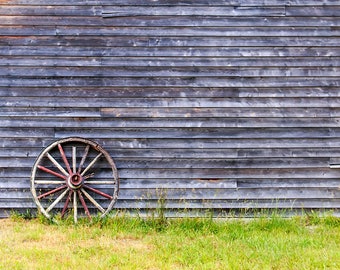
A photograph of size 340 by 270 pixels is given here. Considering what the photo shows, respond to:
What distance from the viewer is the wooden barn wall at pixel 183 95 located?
25.1 ft

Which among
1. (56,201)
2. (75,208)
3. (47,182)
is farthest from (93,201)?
(47,182)

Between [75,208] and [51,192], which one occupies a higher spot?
[51,192]

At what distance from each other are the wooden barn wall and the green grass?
1.24ft

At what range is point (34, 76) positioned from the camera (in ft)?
25.1

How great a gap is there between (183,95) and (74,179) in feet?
6.35

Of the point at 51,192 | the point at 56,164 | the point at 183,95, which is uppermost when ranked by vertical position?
the point at 183,95

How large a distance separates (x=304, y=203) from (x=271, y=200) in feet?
1.57

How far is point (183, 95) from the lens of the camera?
7723mm

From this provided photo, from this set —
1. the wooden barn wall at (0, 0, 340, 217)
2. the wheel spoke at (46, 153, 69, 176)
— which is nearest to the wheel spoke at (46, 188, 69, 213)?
the wheel spoke at (46, 153, 69, 176)

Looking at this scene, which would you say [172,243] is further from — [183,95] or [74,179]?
[183,95]

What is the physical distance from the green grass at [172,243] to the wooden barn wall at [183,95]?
379 mm

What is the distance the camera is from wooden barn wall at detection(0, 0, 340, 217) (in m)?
→ 7.66

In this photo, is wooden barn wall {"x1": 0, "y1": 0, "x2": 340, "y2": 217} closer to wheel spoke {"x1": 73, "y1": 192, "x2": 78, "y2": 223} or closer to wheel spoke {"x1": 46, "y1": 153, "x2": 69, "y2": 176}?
wheel spoke {"x1": 46, "y1": 153, "x2": 69, "y2": 176}

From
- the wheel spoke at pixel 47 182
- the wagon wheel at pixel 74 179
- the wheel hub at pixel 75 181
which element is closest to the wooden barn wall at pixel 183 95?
the wagon wheel at pixel 74 179
